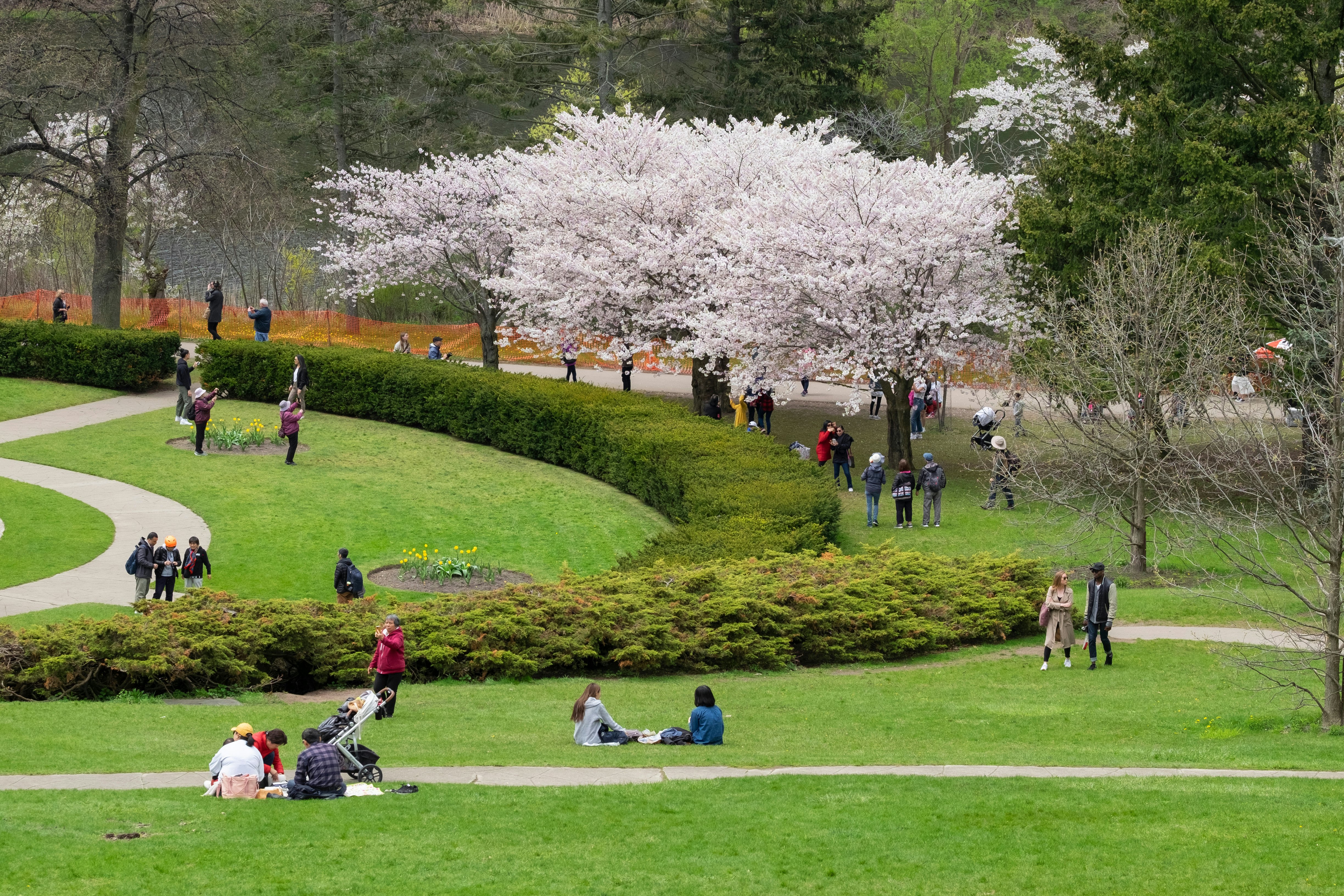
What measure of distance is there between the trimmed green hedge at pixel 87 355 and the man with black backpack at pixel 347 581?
797 inches

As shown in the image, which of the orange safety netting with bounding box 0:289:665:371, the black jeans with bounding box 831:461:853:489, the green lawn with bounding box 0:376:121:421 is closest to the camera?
the black jeans with bounding box 831:461:853:489

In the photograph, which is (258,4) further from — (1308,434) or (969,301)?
(1308,434)

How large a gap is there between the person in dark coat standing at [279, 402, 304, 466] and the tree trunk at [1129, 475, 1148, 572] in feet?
56.3

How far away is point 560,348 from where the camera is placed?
41.1 metres

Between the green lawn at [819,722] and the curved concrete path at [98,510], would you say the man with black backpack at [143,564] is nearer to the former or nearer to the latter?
the curved concrete path at [98,510]

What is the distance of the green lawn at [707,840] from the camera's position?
376 inches

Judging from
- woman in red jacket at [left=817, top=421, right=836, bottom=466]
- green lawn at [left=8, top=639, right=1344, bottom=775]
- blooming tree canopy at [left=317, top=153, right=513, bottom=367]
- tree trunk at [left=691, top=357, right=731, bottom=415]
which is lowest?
green lawn at [left=8, top=639, right=1344, bottom=775]

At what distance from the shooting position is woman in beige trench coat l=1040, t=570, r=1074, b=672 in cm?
1758

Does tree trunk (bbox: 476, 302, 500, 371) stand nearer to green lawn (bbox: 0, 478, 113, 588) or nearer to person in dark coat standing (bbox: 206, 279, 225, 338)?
person in dark coat standing (bbox: 206, 279, 225, 338)

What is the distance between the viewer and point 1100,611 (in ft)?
57.2

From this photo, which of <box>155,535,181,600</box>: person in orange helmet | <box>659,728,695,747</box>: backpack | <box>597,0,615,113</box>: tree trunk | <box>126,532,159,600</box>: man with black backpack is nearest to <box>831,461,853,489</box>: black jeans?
<box>155,535,181,600</box>: person in orange helmet

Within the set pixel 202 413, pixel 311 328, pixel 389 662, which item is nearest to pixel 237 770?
pixel 389 662

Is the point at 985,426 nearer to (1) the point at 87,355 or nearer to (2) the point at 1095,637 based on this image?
(2) the point at 1095,637

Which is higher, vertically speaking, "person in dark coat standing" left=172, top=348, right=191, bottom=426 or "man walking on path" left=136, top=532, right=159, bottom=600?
"person in dark coat standing" left=172, top=348, right=191, bottom=426
